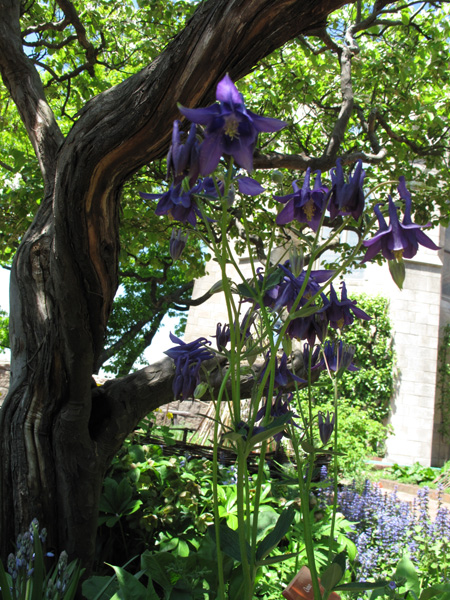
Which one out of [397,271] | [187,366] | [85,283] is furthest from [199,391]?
[85,283]

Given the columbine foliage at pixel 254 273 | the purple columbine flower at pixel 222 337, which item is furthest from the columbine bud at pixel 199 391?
the purple columbine flower at pixel 222 337

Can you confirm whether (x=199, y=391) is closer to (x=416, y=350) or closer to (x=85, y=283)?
(x=85, y=283)

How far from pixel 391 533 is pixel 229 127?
8.79 feet

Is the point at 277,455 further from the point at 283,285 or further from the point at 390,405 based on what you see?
the point at 390,405

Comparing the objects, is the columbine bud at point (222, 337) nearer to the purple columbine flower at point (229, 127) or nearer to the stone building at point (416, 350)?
the purple columbine flower at point (229, 127)

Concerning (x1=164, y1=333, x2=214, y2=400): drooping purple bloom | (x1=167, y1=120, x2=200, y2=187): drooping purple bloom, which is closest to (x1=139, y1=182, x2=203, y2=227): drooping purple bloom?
(x1=167, y1=120, x2=200, y2=187): drooping purple bloom

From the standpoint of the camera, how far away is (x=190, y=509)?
8.59ft

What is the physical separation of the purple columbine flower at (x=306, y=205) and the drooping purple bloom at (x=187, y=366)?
1.32ft

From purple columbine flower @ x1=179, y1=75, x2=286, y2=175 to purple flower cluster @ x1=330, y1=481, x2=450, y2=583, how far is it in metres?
2.33

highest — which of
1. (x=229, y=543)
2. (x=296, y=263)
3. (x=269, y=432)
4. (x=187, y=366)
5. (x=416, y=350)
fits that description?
(x=416, y=350)

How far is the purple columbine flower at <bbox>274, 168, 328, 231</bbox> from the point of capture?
107 cm

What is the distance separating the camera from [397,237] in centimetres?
97

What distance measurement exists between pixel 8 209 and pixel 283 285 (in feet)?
14.9

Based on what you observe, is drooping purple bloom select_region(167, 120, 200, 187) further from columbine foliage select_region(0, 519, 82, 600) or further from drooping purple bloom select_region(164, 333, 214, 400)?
columbine foliage select_region(0, 519, 82, 600)
